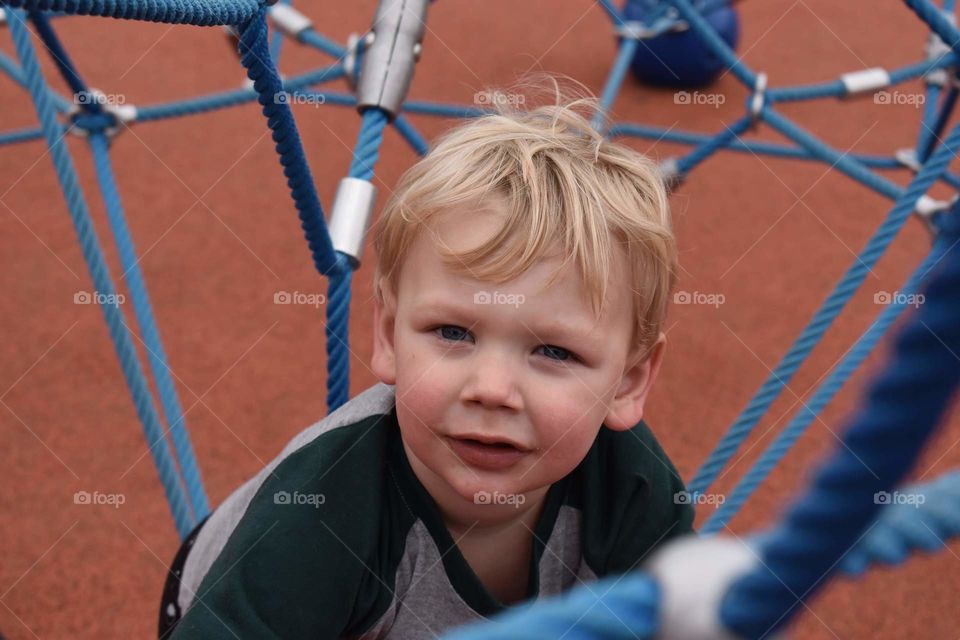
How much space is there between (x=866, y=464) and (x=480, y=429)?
33 cm

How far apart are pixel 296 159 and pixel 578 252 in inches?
8.2

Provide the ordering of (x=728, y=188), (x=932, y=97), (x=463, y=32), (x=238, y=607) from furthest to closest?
(x=463, y=32) → (x=728, y=188) → (x=932, y=97) → (x=238, y=607)

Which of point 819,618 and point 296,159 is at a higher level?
point 296,159

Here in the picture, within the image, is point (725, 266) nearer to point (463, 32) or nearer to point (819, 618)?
point (819, 618)

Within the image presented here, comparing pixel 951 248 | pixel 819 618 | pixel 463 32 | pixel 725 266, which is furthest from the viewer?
pixel 463 32

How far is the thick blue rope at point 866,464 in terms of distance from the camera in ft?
0.69

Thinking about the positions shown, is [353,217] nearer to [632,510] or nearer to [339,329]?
[339,329]

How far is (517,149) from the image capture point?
62 cm

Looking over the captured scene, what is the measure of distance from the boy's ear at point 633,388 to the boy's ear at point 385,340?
0.13 m

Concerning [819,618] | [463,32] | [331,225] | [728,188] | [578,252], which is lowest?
[819,618]

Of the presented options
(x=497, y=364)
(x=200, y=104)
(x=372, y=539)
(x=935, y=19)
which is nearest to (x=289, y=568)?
(x=372, y=539)

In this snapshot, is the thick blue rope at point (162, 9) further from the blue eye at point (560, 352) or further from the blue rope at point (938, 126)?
the blue rope at point (938, 126)

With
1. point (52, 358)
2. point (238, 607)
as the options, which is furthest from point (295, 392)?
point (238, 607)

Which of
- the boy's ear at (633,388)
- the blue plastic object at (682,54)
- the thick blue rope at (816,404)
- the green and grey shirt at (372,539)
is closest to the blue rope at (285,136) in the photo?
the green and grey shirt at (372,539)
